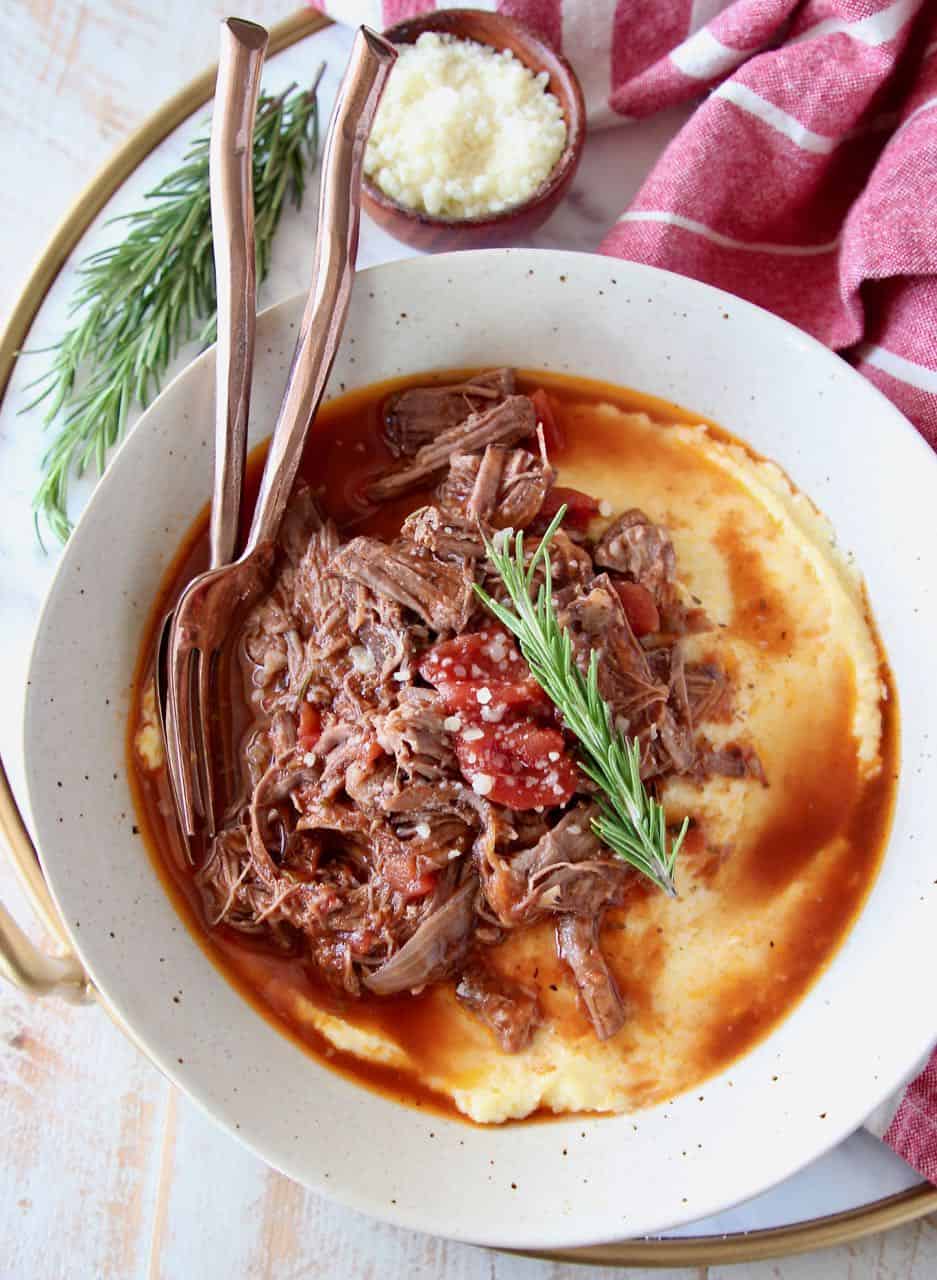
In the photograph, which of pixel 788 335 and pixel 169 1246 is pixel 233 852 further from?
pixel 788 335

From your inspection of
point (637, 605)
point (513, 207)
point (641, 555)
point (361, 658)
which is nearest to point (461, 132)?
point (513, 207)

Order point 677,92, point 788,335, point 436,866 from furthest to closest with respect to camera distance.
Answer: point 677,92 → point 788,335 → point 436,866

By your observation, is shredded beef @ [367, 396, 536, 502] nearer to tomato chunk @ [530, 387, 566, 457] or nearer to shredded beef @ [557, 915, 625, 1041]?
tomato chunk @ [530, 387, 566, 457]

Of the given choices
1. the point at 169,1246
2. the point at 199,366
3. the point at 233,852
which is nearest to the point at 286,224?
the point at 199,366

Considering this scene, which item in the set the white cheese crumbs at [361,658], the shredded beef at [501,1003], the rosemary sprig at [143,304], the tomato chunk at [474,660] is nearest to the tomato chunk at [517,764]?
the tomato chunk at [474,660]

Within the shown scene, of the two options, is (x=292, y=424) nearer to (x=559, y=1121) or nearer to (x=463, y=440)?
(x=463, y=440)

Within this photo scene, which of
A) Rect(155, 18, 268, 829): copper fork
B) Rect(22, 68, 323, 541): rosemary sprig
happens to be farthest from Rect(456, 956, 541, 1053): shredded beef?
Rect(22, 68, 323, 541): rosemary sprig
